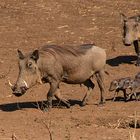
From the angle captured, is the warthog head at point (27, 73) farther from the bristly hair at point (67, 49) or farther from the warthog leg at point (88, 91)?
the warthog leg at point (88, 91)

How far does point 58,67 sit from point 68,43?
6.36m

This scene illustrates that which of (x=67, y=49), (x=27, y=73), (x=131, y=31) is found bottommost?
(x=131, y=31)

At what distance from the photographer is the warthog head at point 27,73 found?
11.8 metres

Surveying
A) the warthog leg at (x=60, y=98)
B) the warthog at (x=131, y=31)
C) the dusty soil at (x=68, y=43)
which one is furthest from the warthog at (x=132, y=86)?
the warthog at (x=131, y=31)

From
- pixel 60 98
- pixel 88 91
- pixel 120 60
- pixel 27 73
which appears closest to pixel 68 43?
pixel 120 60

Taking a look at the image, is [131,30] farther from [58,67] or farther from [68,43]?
[58,67]

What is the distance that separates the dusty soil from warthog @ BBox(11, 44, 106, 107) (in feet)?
1.42

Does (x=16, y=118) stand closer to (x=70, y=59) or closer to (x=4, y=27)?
(x=70, y=59)

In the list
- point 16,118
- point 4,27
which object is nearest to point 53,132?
point 16,118

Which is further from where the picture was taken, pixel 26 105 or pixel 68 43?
pixel 68 43

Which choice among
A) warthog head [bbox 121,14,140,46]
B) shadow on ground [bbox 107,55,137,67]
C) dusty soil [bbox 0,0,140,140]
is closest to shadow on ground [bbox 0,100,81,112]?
dusty soil [bbox 0,0,140,140]

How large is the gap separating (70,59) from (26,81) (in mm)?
1023

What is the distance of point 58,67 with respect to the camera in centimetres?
1215

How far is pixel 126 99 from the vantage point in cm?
1284
